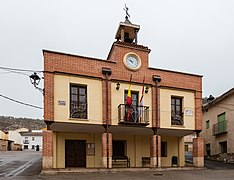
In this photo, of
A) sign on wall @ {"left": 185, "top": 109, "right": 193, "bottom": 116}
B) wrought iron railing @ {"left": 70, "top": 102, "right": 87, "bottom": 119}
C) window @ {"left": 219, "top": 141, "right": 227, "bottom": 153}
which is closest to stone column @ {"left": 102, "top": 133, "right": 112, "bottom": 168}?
wrought iron railing @ {"left": 70, "top": 102, "right": 87, "bottom": 119}

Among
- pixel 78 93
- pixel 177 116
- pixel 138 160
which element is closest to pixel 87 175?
pixel 78 93

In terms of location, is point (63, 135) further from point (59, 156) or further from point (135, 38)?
point (135, 38)

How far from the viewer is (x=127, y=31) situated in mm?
19906

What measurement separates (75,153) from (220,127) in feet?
45.1

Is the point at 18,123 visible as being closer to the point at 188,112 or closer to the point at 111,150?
the point at 188,112

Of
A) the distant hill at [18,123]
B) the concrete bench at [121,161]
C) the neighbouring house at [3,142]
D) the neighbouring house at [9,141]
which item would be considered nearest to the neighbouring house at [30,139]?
the distant hill at [18,123]

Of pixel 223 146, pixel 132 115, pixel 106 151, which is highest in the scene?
pixel 132 115

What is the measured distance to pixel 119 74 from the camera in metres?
17.6

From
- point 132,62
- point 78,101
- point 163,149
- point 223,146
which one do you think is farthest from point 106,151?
point 223,146

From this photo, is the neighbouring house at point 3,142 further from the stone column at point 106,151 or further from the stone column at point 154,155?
the stone column at point 154,155

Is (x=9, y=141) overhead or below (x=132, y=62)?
below

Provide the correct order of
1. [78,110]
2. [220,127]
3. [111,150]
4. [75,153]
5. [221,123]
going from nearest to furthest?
[78,110]
[111,150]
[75,153]
[221,123]
[220,127]

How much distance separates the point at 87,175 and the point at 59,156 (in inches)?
139

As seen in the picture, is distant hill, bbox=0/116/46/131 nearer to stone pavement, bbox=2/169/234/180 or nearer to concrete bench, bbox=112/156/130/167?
concrete bench, bbox=112/156/130/167
